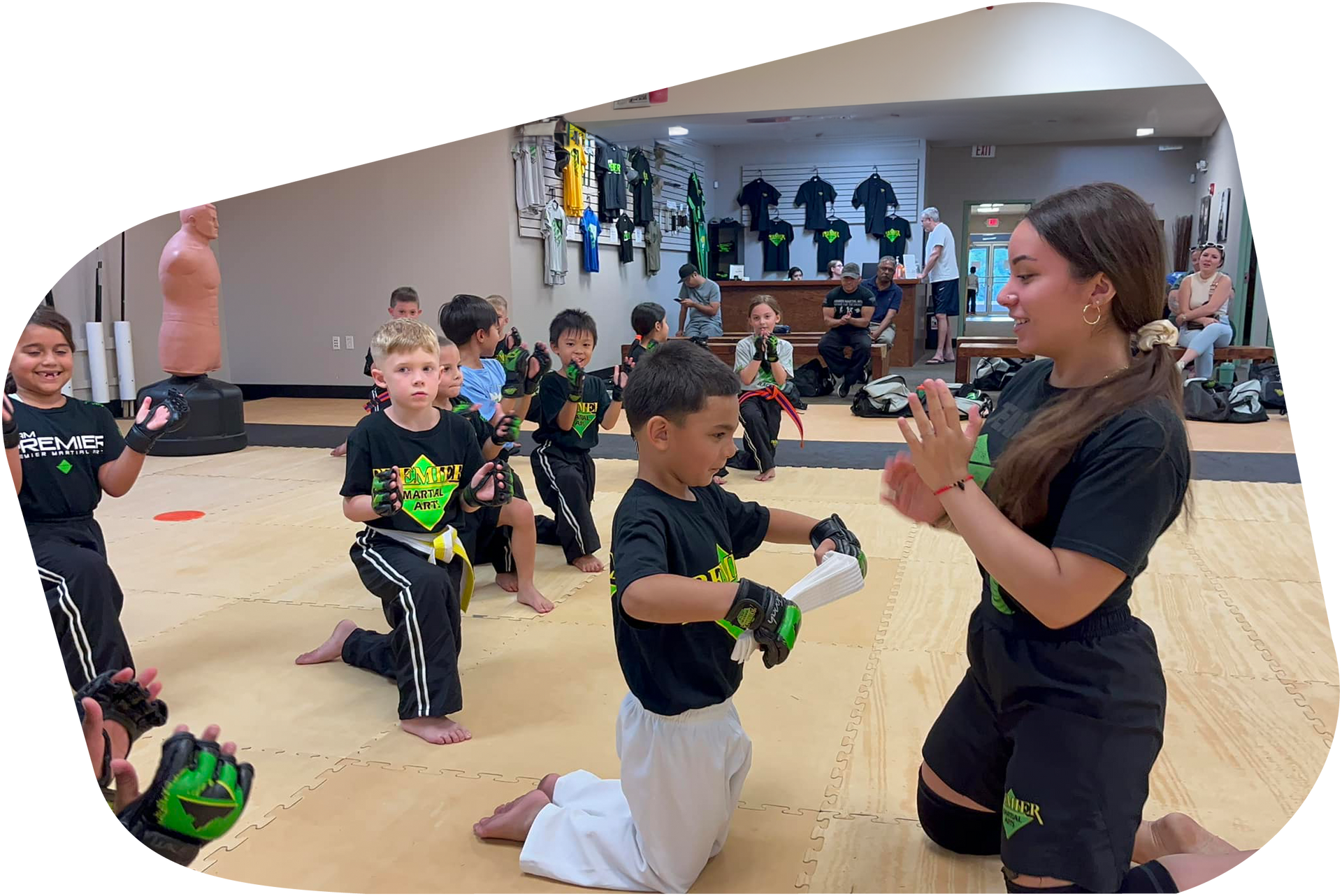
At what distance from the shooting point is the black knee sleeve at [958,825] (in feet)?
6.43

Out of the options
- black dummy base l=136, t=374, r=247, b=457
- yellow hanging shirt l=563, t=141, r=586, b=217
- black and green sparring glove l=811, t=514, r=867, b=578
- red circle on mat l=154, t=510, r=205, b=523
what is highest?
yellow hanging shirt l=563, t=141, r=586, b=217

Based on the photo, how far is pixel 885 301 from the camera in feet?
35.7

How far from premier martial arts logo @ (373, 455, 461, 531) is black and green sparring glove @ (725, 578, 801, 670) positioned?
4.97 feet

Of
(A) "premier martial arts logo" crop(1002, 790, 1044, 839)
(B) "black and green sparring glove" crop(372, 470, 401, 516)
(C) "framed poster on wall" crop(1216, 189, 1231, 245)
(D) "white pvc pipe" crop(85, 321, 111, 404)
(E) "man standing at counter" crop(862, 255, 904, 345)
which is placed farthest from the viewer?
Result: (C) "framed poster on wall" crop(1216, 189, 1231, 245)

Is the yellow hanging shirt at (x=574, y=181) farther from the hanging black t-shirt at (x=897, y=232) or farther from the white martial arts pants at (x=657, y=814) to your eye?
the white martial arts pants at (x=657, y=814)

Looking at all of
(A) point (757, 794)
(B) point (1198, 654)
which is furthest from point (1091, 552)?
(B) point (1198, 654)

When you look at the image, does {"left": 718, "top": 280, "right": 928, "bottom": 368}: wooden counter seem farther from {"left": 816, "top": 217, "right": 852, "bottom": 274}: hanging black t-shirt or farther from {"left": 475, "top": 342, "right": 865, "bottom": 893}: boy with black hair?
{"left": 475, "top": 342, "right": 865, "bottom": 893}: boy with black hair

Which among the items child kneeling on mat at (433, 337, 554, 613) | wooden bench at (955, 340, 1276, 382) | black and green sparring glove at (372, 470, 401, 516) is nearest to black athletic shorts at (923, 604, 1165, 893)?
black and green sparring glove at (372, 470, 401, 516)

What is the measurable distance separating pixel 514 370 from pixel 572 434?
600mm

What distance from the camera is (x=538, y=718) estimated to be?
107 inches

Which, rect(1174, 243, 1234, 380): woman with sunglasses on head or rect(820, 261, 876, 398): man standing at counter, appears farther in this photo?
rect(820, 261, 876, 398): man standing at counter

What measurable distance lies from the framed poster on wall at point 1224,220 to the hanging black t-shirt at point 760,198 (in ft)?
20.1

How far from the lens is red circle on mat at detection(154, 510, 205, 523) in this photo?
499 centimetres

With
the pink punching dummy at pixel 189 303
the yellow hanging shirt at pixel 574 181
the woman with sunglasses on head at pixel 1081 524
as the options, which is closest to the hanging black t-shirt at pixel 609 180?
the yellow hanging shirt at pixel 574 181
